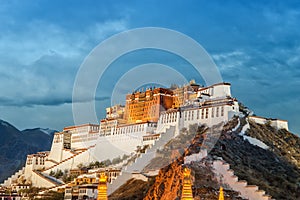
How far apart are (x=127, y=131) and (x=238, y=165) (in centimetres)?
1847

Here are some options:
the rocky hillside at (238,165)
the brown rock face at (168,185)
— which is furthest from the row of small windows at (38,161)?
the brown rock face at (168,185)

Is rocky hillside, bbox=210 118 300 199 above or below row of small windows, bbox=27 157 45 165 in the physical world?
below

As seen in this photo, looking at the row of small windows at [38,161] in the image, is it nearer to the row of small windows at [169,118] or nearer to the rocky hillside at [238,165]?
the row of small windows at [169,118]

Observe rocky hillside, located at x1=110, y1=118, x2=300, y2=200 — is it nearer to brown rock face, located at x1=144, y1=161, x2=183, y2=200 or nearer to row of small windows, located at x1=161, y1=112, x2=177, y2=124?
brown rock face, located at x1=144, y1=161, x2=183, y2=200

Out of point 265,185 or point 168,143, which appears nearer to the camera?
point 265,185

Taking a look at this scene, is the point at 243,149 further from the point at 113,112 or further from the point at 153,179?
the point at 113,112

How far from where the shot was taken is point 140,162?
5038 centimetres

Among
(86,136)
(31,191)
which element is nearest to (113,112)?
(86,136)

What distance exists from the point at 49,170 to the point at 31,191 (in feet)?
19.0

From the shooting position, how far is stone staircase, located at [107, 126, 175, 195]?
4754 centimetres

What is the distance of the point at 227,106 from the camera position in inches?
2008

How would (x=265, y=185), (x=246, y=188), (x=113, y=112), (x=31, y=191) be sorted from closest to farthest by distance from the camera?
(x=246, y=188) < (x=265, y=185) < (x=31, y=191) < (x=113, y=112)

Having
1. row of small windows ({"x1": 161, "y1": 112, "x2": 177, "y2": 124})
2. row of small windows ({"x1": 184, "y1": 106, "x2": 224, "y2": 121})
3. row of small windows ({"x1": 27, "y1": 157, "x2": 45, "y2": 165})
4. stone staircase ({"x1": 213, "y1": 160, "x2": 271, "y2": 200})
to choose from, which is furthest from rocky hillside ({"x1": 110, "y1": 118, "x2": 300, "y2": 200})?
row of small windows ({"x1": 27, "y1": 157, "x2": 45, "y2": 165})

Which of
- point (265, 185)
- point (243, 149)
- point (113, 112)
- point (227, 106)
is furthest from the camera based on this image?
point (113, 112)
